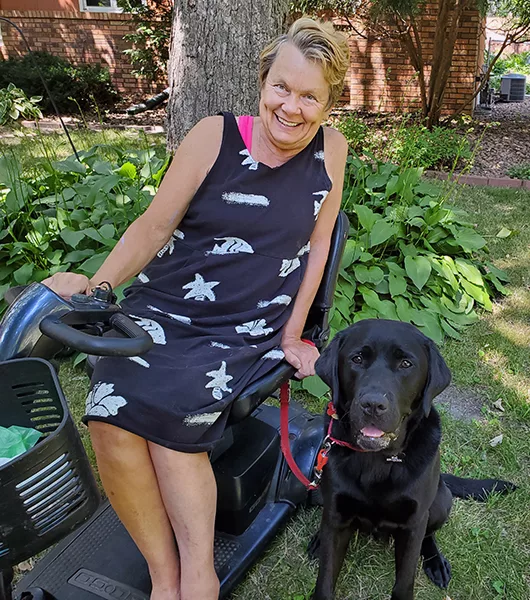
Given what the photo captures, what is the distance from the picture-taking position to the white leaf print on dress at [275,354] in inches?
84.2

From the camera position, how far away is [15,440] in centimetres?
140

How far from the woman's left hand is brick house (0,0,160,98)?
1245cm

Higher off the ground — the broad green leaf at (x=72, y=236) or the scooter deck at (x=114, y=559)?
the broad green leaf at (x=72, y=236)

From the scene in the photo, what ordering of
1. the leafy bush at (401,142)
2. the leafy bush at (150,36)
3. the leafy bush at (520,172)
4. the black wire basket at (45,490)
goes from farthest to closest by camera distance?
the leafy bush at (150,36) < the leafy bush at (520,172) < the leafy bush at (401,142) < the black wire basket at (45,490)

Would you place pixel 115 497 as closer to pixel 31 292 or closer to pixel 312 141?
pixel 31 292

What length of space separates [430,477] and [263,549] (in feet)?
2.44

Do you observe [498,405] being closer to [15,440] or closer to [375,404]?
[375,404]

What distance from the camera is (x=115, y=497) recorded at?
6.22 feet

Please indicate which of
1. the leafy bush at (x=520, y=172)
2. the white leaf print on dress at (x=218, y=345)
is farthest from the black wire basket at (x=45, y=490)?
the leafy bush at (x=520, y=172)

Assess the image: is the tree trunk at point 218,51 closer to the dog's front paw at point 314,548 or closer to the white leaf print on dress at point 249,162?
the white leaf print on dress at point 249,162

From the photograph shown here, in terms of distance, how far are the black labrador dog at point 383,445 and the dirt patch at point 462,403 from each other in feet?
4.08

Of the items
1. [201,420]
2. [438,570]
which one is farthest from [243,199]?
[438,570]

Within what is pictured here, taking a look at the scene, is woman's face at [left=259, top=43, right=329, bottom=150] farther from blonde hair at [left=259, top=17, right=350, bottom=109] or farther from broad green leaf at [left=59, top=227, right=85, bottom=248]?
broad green leaf at [left=59, top=227, right=85, bottom=248]

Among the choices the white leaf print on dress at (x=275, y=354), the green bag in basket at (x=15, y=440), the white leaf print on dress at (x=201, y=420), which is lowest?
the white leaf print on dress at (x=201, y=420)
